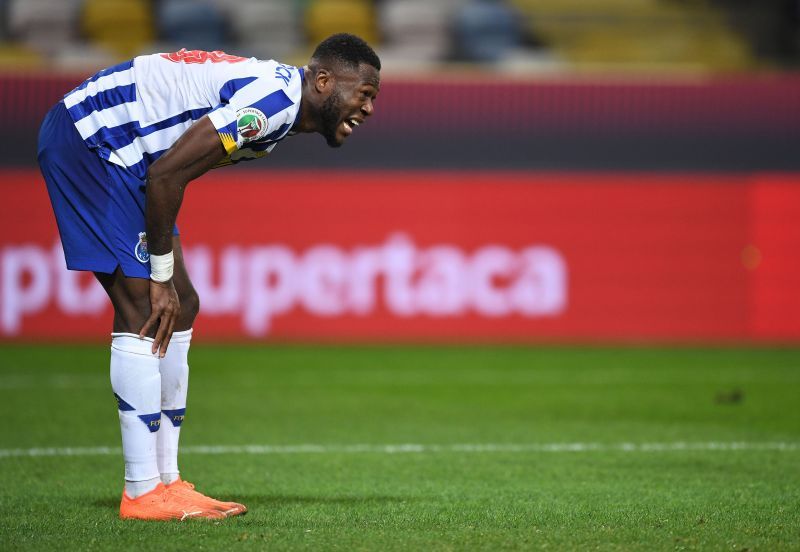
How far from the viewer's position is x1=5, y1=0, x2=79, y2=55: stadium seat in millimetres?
15859

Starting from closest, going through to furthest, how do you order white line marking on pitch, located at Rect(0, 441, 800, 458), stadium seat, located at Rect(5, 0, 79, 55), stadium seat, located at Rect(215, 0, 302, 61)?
white line marking on pitch, located at Rect(0, 441, 800, 458), stadium seat, located at Rect(5, 0, 79, 55), stadium seat, located at Rect(215, 0, 302, 61)

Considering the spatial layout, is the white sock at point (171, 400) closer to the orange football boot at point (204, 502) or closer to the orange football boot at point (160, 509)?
the orange football boot at point (204, 502)

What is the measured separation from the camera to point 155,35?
16.3m

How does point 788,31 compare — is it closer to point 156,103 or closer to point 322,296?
point 322,296

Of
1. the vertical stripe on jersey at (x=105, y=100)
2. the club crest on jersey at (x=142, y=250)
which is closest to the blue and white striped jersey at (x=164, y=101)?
the vertical stripe on jersey at (x=105, y=100)

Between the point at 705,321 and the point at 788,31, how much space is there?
5.21m

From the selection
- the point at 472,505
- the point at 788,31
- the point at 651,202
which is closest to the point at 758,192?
the point at 651,202

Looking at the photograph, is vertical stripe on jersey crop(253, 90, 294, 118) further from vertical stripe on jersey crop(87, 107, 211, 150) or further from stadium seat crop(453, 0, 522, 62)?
stadium seat crop(453, 0, 522, 62)

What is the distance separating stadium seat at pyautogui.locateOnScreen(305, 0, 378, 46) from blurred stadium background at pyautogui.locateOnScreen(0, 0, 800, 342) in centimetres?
208

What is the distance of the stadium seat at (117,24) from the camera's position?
1606 cm

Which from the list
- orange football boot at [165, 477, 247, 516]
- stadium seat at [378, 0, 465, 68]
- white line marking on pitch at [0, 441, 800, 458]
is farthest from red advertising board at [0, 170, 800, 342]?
orange football boot at [165, 477, 247, 516]

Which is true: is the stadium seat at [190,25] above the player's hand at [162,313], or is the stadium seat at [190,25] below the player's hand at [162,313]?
above

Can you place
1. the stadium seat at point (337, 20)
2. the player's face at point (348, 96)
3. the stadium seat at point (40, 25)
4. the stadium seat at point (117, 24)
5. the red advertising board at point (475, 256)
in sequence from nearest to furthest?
the player's face at point (348, 96) → the red advertising board at point (475, 256) → the stadium seat at point (40, 25) → the stadium seat at point (117, 24) → the stadium seat at point (337, 20)

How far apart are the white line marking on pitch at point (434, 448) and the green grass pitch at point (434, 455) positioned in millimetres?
16
